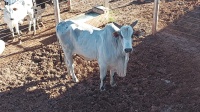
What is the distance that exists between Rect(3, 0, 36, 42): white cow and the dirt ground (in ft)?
1.62

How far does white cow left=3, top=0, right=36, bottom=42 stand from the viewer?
8.52 meters

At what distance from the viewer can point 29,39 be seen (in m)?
8.97

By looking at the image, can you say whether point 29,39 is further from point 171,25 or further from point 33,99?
point 171,25

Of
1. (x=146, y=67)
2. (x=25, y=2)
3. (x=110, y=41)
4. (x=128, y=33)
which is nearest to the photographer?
(x=128, y=33)

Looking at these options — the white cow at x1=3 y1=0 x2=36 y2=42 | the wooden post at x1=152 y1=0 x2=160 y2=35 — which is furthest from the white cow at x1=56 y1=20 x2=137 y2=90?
the wooden post at x1=152 y1=0 x2=160 y2=35

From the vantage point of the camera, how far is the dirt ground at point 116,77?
629cm

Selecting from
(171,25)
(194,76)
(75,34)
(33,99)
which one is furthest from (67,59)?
(171,25)

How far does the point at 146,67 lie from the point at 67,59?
6.00ft

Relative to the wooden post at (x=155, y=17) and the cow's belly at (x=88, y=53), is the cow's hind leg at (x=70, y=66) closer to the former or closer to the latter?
the cow's belly at (x=88, y=53)

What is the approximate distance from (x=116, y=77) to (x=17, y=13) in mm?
3405

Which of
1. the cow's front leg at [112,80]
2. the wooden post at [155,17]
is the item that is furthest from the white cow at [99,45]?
the wooden post at [155,17]

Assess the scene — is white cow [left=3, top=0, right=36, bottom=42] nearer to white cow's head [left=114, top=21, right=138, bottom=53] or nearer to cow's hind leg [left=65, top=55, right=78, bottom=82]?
cow's hind leg [left=65, top=55, right=78, bottom=82]

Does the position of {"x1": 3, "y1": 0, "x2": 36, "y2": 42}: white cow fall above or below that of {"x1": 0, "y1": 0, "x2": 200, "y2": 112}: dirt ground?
above

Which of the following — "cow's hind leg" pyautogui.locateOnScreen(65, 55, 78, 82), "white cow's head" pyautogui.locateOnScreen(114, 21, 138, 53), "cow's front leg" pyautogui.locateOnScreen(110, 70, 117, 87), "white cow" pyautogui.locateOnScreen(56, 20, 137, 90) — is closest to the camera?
"white cow's head" pyautogui.locateOnScreen(114, 21, 138, 53)
